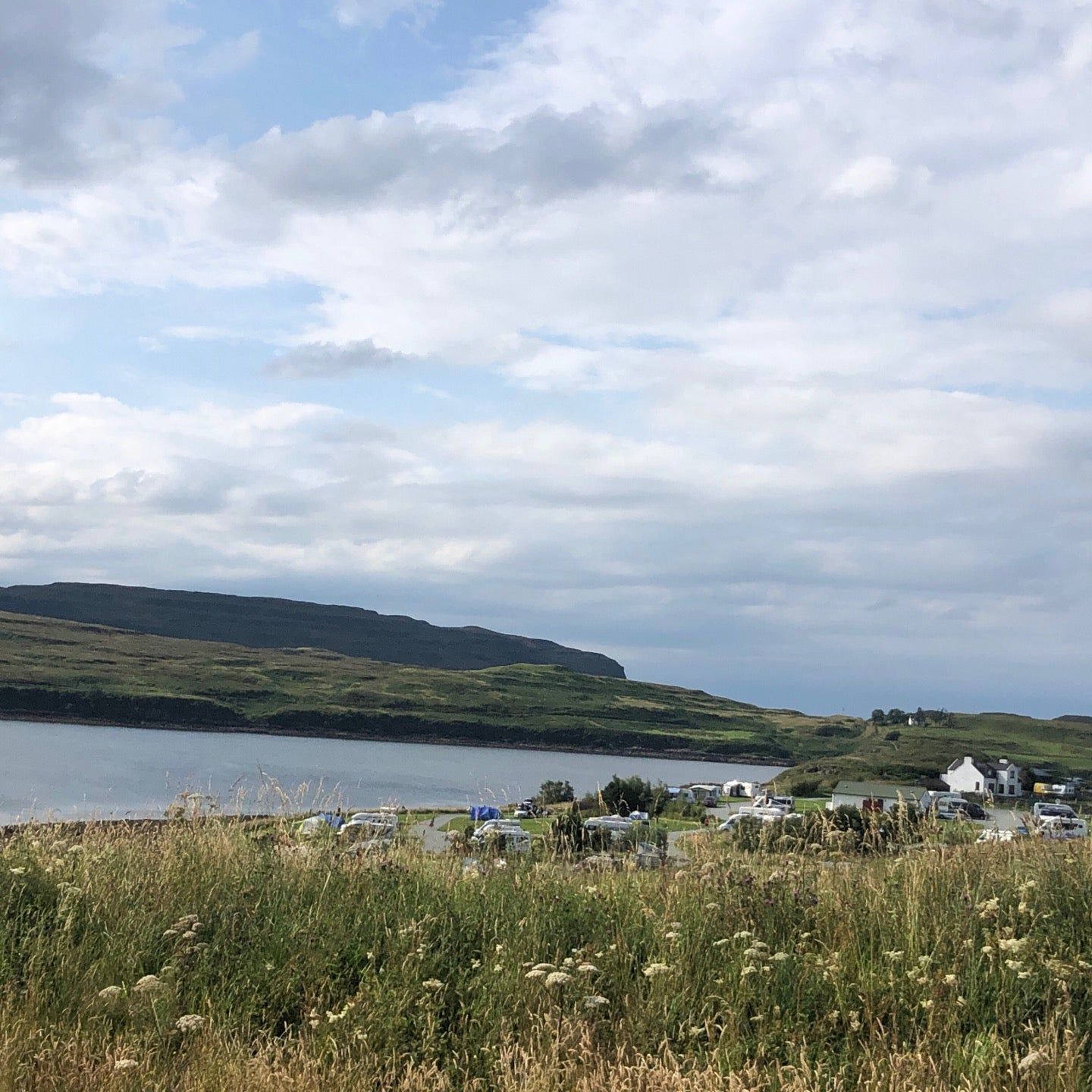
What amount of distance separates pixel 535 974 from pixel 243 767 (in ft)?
379

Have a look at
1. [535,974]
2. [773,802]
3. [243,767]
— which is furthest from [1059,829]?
[243,767]

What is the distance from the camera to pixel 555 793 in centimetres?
8600

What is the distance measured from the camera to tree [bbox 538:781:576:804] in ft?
274

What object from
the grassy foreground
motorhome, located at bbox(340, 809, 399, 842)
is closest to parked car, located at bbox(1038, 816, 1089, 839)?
the grassy foreground

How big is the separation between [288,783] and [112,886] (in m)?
87.1

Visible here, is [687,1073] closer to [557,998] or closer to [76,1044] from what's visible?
[557,998]

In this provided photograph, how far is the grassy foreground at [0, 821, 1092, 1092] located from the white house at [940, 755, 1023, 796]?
109987mm

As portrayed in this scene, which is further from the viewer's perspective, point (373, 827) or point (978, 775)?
point (978, 775)

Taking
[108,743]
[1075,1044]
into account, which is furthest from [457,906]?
[108,743]

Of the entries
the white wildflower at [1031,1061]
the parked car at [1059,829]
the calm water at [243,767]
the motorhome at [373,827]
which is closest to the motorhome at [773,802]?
the calm water at [243,767]

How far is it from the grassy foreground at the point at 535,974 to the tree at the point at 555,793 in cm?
7548

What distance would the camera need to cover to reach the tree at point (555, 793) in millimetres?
83375

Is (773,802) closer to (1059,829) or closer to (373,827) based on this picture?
(1059,829)

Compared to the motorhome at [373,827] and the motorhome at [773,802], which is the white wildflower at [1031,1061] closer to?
the motorhome at [373,827]
